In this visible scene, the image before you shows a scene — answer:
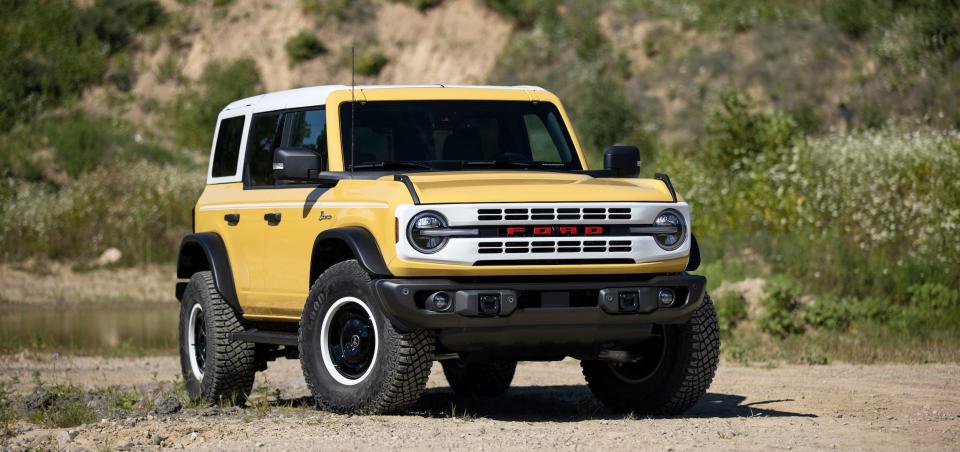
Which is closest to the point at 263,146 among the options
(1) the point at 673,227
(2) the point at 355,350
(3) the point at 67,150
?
(2) the point at 355,350

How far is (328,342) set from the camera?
989 cm

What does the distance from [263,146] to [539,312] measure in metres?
3.44

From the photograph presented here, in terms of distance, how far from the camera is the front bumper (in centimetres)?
905

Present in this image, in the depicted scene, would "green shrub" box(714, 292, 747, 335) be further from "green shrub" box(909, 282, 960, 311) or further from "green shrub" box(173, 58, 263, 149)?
"green shrub" box(173, 58, 263, 149)

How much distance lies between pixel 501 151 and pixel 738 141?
16.4 meters

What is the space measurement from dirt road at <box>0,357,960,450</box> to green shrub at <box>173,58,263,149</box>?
30925mm

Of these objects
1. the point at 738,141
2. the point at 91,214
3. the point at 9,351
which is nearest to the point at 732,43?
the point at 738,141

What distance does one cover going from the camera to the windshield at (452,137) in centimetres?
1048

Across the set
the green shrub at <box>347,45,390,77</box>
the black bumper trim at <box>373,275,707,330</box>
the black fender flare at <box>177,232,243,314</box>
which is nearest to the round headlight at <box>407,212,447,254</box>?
the black bumper trim at <box>373,275,707,330</box>

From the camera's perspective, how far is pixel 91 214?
3253 centimetres

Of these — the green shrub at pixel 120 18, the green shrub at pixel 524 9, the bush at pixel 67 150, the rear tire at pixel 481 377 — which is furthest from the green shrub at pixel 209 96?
the rear tire at pixel 481 377

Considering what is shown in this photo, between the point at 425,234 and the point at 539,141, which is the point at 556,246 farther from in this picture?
the point at 539,141

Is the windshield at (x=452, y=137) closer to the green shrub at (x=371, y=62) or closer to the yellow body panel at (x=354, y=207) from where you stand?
the yellow body panel at (x=354, y=207)

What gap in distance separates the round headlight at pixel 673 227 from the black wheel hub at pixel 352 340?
1915 mm
